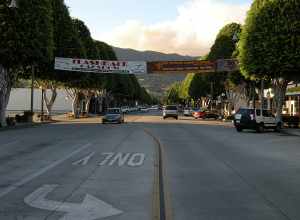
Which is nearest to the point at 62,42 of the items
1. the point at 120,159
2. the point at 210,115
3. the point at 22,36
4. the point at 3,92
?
the point at 3,92

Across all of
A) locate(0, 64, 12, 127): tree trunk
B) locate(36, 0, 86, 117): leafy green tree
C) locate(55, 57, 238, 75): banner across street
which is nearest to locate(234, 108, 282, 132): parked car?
locate(55, 57, 238, 75): banner across street

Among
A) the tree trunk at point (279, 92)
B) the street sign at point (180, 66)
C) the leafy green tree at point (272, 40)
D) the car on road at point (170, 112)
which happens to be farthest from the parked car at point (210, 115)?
the leafy green tree at point (272, 40)

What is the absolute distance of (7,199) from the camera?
381 inches

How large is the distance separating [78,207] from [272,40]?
32.6 meters

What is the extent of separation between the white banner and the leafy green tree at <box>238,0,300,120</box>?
15511mm

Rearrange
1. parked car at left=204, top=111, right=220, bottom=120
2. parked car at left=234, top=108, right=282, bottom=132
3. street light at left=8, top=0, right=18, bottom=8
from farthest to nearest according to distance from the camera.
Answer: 1. parked car at left=204, top=111, right=220, bottom=120
2. street light at left=8, top=0, right=18, bottom=8
3. parked car at left=234, top=108, right=282, bottom=132

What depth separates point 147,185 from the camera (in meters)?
11.6

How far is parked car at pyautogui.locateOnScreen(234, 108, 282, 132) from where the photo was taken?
3666cm

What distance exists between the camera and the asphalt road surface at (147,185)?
8703 mm

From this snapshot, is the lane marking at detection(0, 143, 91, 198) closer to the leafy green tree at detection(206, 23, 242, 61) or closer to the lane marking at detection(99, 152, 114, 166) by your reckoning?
the lane marking at detection(99, 152, 114, 166)

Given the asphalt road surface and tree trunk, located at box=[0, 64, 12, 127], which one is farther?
tree trunk, located at box=[0, 64, 12, 127]

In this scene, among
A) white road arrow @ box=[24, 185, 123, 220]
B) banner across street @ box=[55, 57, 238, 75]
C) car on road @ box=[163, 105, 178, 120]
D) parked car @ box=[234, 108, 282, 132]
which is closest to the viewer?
white road arrow @ box=[24, 185, 123, 220]

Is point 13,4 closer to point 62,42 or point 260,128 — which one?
point 62,42

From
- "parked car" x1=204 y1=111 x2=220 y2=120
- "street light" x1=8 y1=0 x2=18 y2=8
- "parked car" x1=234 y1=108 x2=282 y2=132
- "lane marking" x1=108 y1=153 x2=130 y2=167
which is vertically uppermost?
Result: "street light" x1=8 y1=0 x2=18 y2=8
